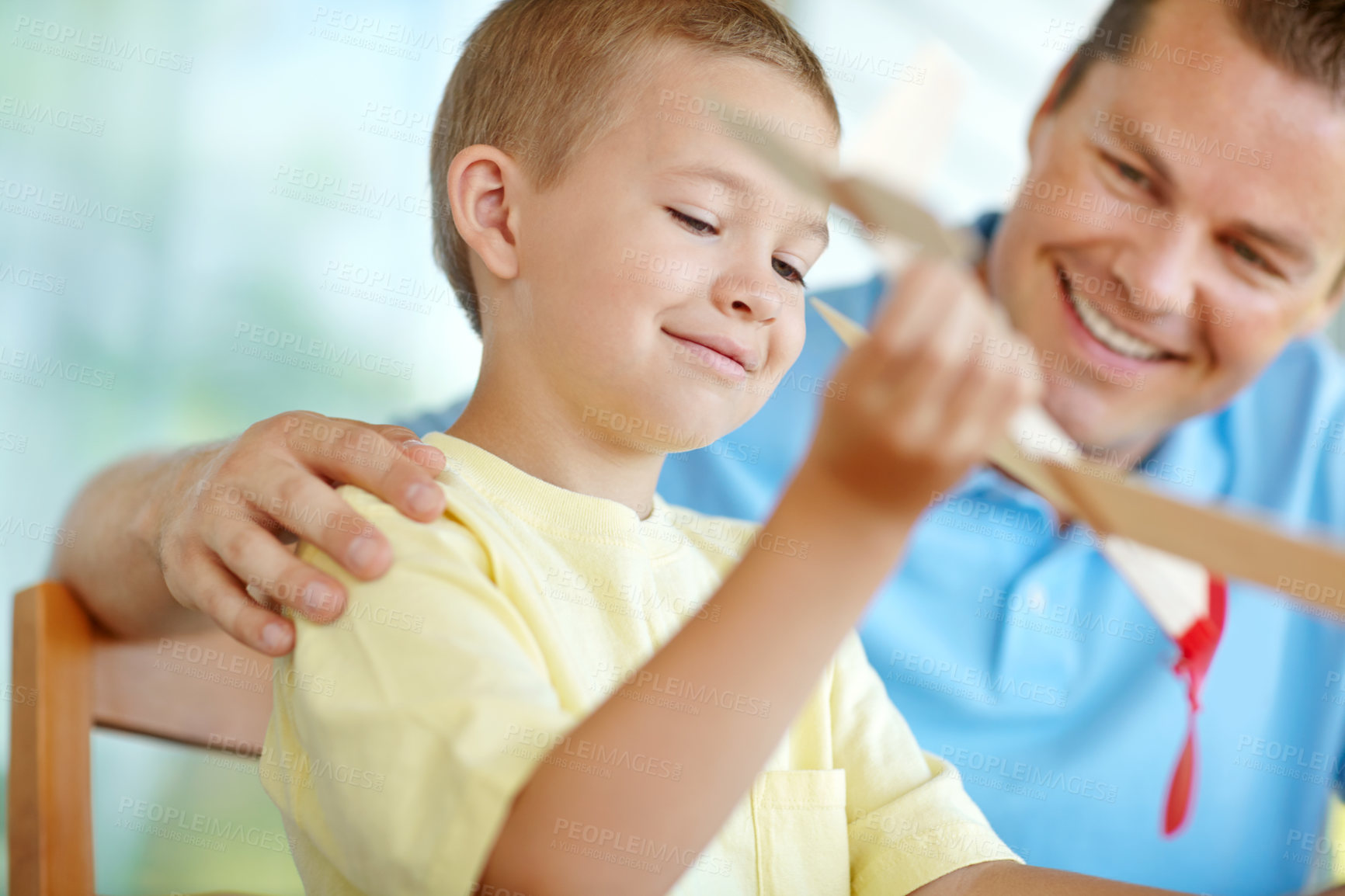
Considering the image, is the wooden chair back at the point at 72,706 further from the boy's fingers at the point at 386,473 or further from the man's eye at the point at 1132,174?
the man's eye at the point at 1132,174

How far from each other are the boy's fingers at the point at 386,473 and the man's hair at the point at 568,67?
0.18 m

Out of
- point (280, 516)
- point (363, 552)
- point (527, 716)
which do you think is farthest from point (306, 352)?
point (527, 716)

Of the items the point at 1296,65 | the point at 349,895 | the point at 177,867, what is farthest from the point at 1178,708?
the point at 177,867

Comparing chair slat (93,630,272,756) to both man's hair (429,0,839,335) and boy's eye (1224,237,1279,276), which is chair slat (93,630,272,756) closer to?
man's hair (429,0,839,335)

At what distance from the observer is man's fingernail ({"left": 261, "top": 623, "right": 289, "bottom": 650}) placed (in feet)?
1.75

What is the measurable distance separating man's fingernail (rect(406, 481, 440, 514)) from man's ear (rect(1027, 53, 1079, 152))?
3.13 feet

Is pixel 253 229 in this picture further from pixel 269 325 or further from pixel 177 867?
pixel 177 867

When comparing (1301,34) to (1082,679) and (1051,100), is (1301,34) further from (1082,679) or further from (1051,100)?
(1082,679)

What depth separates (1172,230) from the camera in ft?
3.48

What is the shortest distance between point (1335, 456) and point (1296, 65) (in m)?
0.53

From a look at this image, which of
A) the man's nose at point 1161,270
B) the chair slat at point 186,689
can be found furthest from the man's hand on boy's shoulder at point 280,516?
the man's nose at point 1161,270

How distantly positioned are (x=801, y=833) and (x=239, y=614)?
338 millimetres

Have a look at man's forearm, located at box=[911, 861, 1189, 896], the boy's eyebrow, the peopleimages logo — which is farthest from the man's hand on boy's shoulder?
the peopleimages logo

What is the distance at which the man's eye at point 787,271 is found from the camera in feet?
2.17
